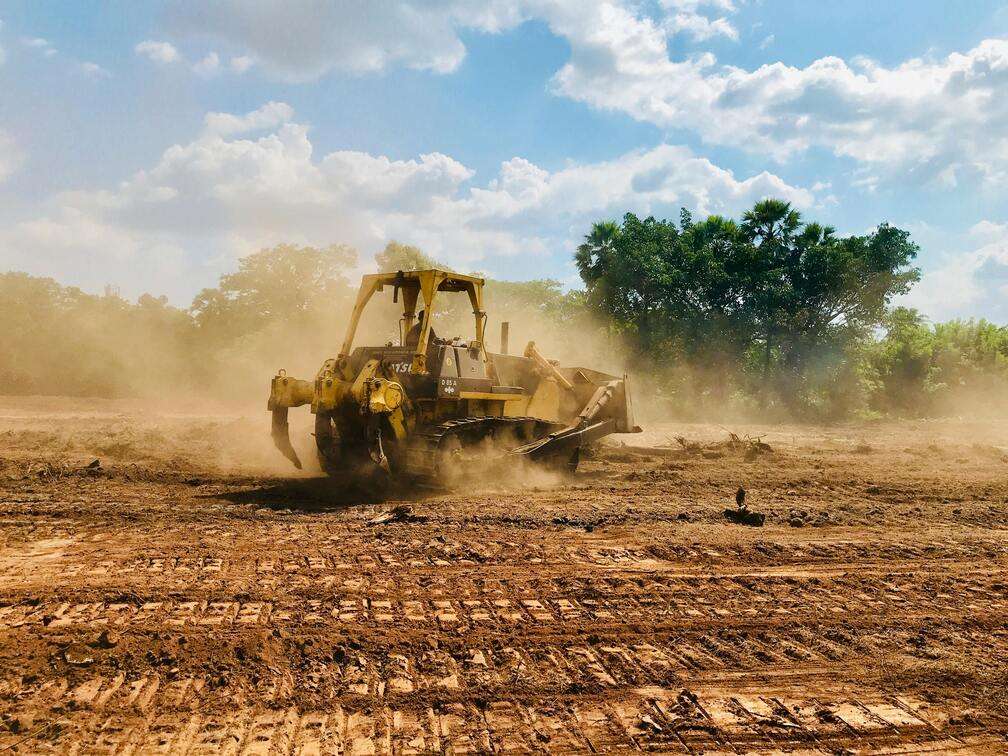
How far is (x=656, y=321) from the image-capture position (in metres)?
30.2

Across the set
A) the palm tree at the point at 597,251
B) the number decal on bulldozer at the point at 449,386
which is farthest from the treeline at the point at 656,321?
the number decal on bulldozer at the point at 449,386

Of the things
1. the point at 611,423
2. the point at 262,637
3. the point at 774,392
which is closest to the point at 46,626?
the point at 262,637

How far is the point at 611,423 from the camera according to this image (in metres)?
12.4

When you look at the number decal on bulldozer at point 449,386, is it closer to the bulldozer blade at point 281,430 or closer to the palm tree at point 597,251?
the bulldozer blade at point 281,430

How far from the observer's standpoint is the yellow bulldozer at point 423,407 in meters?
9.23

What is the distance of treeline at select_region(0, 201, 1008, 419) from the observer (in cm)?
2680

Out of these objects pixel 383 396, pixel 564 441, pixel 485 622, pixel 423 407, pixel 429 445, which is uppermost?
pixel 383 396

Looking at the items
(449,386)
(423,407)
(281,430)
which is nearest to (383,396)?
(423,407)

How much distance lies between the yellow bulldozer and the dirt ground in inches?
24.1

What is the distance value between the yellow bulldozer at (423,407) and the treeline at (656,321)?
14.6 meters

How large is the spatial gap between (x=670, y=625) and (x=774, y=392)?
2739 cm

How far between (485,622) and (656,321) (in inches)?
1044

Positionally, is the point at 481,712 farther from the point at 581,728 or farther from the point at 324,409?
the point at 324,409

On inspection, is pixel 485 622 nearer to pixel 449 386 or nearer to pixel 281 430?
pixel 449 386
